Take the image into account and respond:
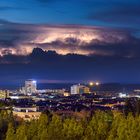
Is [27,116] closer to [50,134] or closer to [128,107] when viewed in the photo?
[128,107]

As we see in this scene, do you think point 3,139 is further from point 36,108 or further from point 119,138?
point 36,108

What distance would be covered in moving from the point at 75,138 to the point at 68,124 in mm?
3060

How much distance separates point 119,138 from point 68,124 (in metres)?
9.14

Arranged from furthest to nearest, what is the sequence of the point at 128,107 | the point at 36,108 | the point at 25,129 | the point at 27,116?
1. the point at 36,108
2. the point at 27,116
3. the point at 128,107
4. the point at 25,129

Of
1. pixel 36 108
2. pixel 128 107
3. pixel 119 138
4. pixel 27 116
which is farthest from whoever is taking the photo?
pixel 36 108

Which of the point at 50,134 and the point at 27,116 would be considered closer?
the point at 50,134

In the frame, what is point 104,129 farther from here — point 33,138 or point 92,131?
point 33,138

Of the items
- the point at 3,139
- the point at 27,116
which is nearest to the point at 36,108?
the point at 27,116

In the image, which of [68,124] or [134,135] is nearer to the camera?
[134,135]

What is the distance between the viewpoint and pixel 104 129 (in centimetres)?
6831

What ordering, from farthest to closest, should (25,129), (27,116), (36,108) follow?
(36,108), (27,116), (25,129)

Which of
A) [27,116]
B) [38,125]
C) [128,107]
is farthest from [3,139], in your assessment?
[27,116]

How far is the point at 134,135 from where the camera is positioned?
6303 centimetres

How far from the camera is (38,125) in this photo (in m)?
70.0
